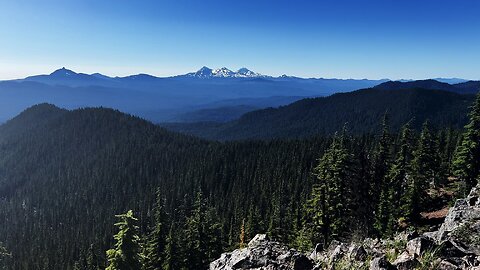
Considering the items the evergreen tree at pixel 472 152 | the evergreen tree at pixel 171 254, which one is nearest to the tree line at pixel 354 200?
the evergreen tree at pixel 472 152

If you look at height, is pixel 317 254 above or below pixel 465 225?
below

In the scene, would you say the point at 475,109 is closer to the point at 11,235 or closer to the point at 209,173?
the point at 209,173

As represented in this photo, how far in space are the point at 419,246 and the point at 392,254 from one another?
5.63ft

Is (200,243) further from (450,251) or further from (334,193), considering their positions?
(450,251)

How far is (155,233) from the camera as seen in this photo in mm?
50562

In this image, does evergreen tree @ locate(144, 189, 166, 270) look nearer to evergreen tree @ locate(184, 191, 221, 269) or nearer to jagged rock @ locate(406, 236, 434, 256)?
evergreen tree @ locate(184, 191, 221, 269)

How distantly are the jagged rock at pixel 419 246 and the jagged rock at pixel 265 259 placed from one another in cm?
464

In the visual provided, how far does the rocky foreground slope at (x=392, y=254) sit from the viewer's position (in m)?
14.1

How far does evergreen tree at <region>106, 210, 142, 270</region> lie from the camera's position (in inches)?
1212

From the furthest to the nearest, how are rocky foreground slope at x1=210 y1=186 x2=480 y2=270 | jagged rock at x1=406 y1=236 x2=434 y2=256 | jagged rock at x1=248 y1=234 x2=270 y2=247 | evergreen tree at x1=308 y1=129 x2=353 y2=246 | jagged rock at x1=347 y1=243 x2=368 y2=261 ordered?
evergreen tree at x1=308 y1=129 x2=353 y2=246 → jagged rock at x1=248 y1=234 x2=270 y2=247 → jagged rock at x1=347 y1=243 x2=368 y2=261 → jagged rock at x1=406 y1=236 x2=434 y2=256 → rocky foreground slope at x1=210 y1=186 x2=480 y2=270

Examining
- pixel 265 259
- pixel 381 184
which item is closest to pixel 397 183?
pixel 381 184

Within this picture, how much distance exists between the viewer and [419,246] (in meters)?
Result: 15.3

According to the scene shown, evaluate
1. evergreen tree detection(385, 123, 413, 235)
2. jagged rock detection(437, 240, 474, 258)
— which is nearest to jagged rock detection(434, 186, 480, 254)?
jagged rock detection(437, 240, 474, 258)

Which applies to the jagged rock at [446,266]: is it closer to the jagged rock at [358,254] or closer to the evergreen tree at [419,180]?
the jagged rock at [358,254]
